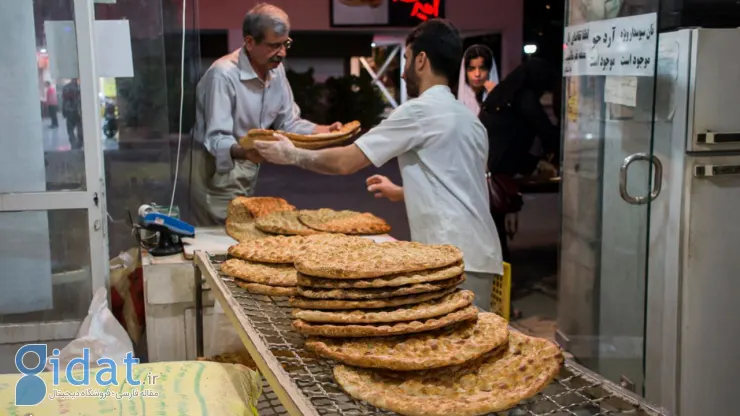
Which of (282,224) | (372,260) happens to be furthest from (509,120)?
(372,260)

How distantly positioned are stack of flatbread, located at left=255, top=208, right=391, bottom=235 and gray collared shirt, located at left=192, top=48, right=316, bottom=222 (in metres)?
0.70

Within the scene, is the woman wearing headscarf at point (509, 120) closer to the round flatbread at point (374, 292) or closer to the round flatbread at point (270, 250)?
the round flatbread at point (270, 250)

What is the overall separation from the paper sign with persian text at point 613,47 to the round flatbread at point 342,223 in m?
1.10

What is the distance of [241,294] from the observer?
1.71 meters

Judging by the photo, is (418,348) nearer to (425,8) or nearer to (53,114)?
(53,114)

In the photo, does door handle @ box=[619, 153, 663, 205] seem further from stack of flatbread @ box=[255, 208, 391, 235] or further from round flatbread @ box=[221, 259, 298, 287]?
round flatbread @ box=[221, 259, 298, 287]

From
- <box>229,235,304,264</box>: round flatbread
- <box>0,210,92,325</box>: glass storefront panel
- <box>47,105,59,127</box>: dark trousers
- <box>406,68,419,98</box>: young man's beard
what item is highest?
<box>406,68,419,98</box>: young man's beard

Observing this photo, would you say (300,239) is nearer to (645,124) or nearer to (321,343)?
(321,343)

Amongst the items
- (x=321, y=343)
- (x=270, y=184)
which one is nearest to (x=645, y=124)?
(x=321, y=343)

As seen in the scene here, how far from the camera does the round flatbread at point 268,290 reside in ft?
5.44

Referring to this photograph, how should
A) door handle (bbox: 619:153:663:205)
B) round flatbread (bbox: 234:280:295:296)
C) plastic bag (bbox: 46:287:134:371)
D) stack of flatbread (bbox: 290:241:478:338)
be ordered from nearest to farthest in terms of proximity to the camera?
stack of flatbread (bbox: 290:241:478:338), round flatbread (bbox: 234:280:295:296), plastic bag (bbox: 46:287:134:371), door handle (bbox: 619:153:663:205)

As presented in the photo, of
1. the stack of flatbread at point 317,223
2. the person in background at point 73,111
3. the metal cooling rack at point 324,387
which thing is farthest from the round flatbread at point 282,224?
the metal cooling rack at point 324,387

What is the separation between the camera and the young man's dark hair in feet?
7.69

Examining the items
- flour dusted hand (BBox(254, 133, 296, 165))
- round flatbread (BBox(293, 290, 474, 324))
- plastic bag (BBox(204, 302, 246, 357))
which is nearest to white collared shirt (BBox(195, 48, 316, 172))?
flour dusted hand (BBox(254, 133, 296, 165))
